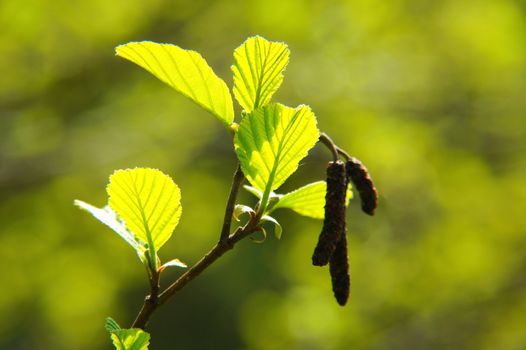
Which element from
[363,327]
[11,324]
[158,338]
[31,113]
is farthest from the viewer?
[158,338]

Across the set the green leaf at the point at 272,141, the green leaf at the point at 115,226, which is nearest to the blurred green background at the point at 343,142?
the green leaf at the point at 115,226

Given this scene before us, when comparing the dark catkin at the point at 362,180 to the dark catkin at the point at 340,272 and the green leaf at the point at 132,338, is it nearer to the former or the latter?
the dark catkin at the point at 340,272

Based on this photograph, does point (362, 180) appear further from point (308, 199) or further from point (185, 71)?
point (185, 71)

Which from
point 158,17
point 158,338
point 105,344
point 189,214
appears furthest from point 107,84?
point 158,338

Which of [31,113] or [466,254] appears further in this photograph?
[466,254]

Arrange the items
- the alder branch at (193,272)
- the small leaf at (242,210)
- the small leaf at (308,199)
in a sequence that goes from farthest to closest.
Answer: the small leaf at (308,199)
the small leaf at (242,210)
the alder branch at (193,272)

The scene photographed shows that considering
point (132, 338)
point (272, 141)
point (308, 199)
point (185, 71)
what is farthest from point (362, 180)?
point (132, 338)

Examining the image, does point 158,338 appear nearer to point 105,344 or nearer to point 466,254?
point 105,344
